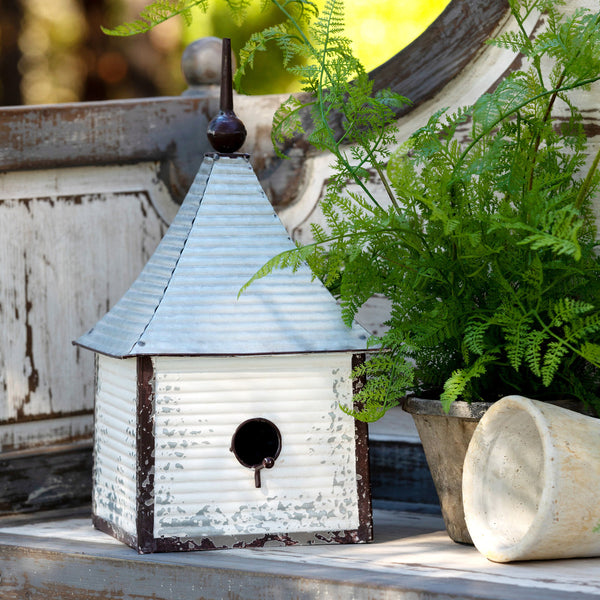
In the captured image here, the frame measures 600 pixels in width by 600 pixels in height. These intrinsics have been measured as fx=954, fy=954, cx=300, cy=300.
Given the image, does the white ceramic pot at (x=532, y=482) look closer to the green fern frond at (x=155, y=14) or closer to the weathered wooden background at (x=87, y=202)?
the weathered wooden background at (x=87, y=202)

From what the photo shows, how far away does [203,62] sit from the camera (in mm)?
2254

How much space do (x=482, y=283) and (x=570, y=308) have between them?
0.17 m

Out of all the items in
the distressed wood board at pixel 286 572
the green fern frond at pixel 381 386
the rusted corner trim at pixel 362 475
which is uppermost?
the green fern frond at pixel 381 386

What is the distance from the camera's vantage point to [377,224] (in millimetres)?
1545

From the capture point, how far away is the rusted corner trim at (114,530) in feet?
5.40

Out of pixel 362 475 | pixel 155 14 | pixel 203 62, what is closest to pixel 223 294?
pixel 362 475

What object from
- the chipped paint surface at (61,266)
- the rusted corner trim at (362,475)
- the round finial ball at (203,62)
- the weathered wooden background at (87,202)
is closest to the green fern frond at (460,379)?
the rusted corner trim at (362,475)

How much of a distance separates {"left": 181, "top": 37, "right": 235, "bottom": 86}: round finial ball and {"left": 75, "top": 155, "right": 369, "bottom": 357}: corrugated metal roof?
1.80 feet

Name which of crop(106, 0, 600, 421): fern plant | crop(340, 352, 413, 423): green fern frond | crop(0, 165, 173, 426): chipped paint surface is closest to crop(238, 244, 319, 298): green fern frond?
crop(106, 0, 600, 421): fern plant

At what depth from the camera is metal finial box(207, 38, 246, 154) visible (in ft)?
5.85

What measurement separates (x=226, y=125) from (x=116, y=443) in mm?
619

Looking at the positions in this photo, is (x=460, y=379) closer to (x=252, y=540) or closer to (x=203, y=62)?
(x=252, y=540)

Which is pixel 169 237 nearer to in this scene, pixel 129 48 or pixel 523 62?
pixel 523 62

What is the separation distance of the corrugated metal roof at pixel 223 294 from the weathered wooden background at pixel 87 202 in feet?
1.15
